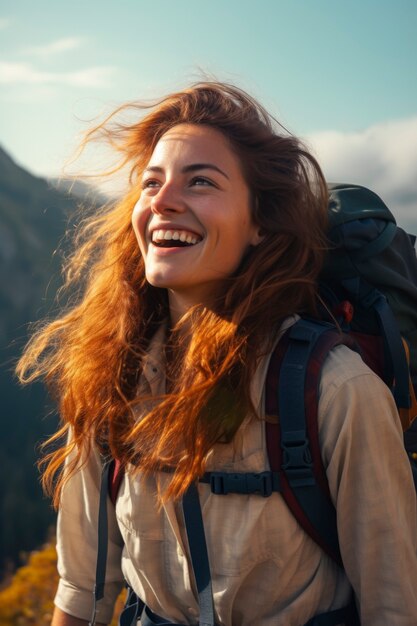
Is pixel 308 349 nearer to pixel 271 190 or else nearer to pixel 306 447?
pixel 306 447

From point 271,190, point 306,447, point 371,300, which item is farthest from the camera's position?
point 271,190

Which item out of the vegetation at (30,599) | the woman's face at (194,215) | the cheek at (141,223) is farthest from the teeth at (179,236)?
the vegetation at (30,599)

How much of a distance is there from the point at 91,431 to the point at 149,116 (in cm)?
102

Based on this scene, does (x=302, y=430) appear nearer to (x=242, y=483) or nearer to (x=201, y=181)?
(x=242, y=483)

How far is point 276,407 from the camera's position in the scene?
1775mm

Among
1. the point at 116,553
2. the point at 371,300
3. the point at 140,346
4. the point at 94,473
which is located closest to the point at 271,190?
the point at 371,300

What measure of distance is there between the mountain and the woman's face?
31.5m

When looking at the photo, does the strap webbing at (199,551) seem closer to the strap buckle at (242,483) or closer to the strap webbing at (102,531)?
the strap buckle at (242,483)

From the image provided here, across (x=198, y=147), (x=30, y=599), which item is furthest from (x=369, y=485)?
(x=30, y=599)

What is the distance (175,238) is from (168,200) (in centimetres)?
11

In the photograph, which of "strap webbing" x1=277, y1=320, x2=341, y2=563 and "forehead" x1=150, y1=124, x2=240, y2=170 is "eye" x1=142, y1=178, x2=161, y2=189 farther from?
"strap webbing" x1=277, y1=320, x2=341, y2=563

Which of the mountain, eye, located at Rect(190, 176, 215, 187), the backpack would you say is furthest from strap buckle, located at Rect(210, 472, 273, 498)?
the mountain

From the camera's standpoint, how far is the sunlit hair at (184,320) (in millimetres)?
1916

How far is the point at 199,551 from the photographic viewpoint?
1812 mm
